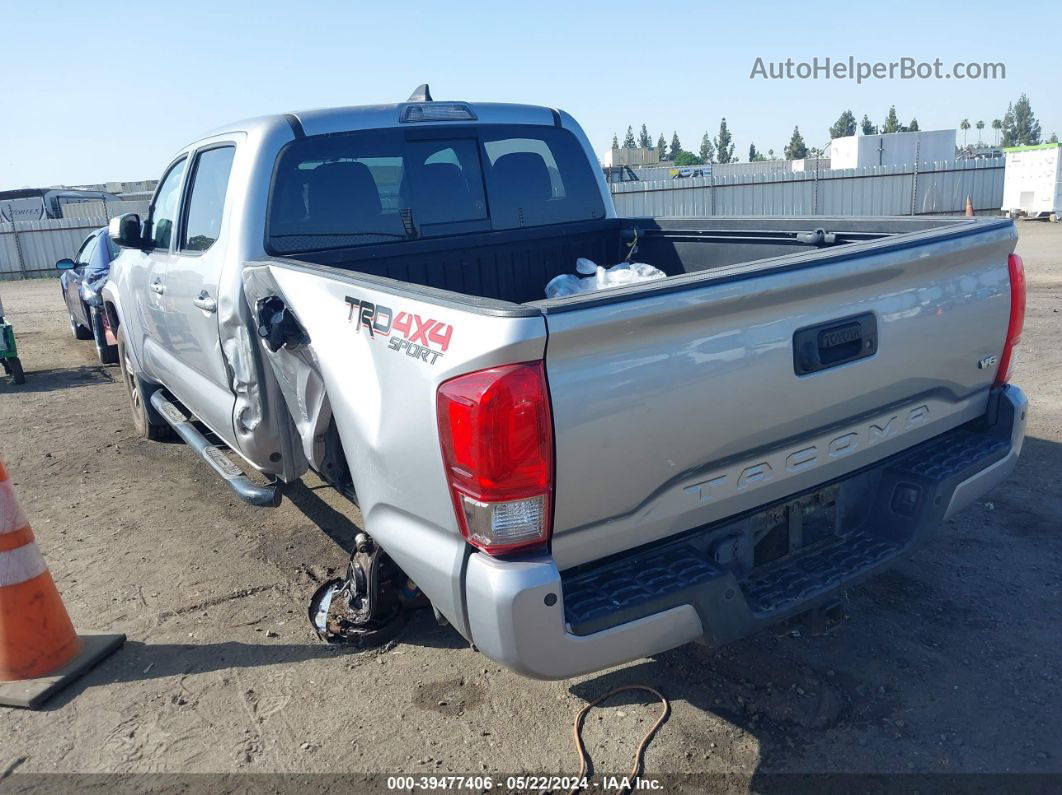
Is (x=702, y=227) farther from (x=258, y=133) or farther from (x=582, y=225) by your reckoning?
(x=258, y=133)

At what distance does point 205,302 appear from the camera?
157 inches

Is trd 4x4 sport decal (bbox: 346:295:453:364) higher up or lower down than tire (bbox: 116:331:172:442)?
higher up

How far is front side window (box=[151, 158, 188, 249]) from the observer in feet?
16.4

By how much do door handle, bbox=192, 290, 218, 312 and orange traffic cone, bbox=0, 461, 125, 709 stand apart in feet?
3.56

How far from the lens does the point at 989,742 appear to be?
2.79 metres

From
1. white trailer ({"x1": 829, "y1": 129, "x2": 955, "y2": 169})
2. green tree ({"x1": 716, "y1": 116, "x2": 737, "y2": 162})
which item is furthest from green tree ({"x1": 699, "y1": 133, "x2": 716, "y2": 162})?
white trailer ({"x1": 829, "y1": 129, "x2": 955, "y2": 169})

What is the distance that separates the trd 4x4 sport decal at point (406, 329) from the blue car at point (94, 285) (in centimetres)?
761

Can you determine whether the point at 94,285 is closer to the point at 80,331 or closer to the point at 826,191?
the point at 80,331

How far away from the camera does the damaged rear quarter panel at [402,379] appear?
2170 millimetres

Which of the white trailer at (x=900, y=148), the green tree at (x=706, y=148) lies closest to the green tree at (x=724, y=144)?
the green tree at (x=706, y=148)

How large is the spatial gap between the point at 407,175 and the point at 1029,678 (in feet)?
11.4

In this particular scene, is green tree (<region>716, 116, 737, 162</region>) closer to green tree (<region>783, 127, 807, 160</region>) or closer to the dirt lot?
green tree (<region>783, 127, 807, 160</region>)

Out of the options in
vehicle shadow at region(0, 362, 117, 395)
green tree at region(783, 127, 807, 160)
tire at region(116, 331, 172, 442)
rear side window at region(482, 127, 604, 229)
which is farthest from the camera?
green tree at region(783, 127, 807, 160)

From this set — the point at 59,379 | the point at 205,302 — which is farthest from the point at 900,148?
the point at 205,302
